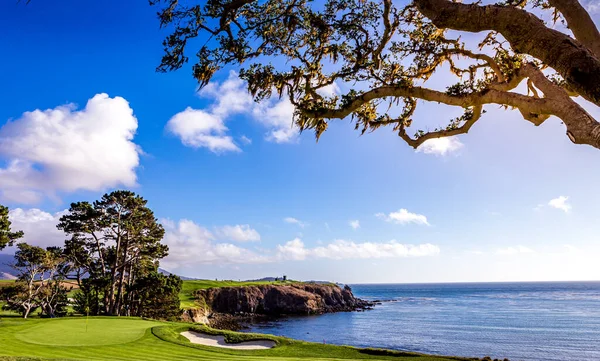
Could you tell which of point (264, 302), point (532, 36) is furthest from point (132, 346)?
point (264, 302)

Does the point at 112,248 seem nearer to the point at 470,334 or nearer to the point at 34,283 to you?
the point at 34,283

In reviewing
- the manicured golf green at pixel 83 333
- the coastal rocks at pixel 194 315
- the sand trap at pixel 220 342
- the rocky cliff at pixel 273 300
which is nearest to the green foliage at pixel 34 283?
the manicured golf green at pixel 83 333

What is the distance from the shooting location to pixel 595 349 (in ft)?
123

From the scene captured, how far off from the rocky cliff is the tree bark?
64136mm

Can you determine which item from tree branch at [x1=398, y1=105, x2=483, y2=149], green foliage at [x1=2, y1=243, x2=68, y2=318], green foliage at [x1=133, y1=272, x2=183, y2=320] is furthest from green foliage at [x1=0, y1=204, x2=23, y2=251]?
tree branch at [x1=398, y1=105, x2=483, y2=149]

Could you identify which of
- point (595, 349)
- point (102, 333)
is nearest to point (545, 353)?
point (595, 349)

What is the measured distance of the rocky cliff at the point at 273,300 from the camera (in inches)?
2763

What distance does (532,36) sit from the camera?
4.43 metres

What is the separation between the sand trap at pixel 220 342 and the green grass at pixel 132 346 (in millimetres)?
368

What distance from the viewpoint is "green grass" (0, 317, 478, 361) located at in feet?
49.1

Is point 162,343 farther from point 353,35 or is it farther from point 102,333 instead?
point 353,35

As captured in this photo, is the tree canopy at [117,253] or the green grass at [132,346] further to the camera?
the tree canopy at [117,253]

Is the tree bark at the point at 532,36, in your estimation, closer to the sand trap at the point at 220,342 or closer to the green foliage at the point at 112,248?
the sand trap at the point at 220,342

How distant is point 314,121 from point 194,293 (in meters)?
65.5
